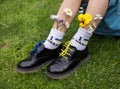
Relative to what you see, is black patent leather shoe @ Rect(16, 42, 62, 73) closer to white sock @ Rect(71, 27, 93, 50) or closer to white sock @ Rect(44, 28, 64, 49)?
white sock @ Rect(44, 28, 64, 49)

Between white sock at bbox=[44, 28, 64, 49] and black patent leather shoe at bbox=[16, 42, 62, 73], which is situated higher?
white sock at bbox=[44, 28, 64, 49]

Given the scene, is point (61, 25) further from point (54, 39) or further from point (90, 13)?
point (90, 13)

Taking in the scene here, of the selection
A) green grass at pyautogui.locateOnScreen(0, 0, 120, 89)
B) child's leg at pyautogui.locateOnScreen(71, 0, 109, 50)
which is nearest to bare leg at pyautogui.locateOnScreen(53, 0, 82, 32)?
child's leg at pyautogui.locateOnScreen(71, 0, 109, 50)

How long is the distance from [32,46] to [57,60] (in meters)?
0.54

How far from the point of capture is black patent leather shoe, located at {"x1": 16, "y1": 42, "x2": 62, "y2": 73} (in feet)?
8.06

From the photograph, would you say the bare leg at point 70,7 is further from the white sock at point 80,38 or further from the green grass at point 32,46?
the green grass at point 32,46

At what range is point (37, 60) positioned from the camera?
2.47 meters

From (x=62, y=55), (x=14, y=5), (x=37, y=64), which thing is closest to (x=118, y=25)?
(x=62, y=55)

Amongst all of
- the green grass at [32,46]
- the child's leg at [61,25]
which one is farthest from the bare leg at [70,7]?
the green grass at [32,46]

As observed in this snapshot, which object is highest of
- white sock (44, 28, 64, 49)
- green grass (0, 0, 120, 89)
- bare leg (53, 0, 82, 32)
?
bare leg (53, 0, 82, 32)

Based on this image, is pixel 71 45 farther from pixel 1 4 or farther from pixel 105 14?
pixel 1 4

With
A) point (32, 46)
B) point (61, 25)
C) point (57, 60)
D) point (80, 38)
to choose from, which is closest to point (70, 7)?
point (61, 25)

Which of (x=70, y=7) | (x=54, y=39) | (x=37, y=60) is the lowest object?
(x=37, y=60)

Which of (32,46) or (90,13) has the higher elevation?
(90,13)
